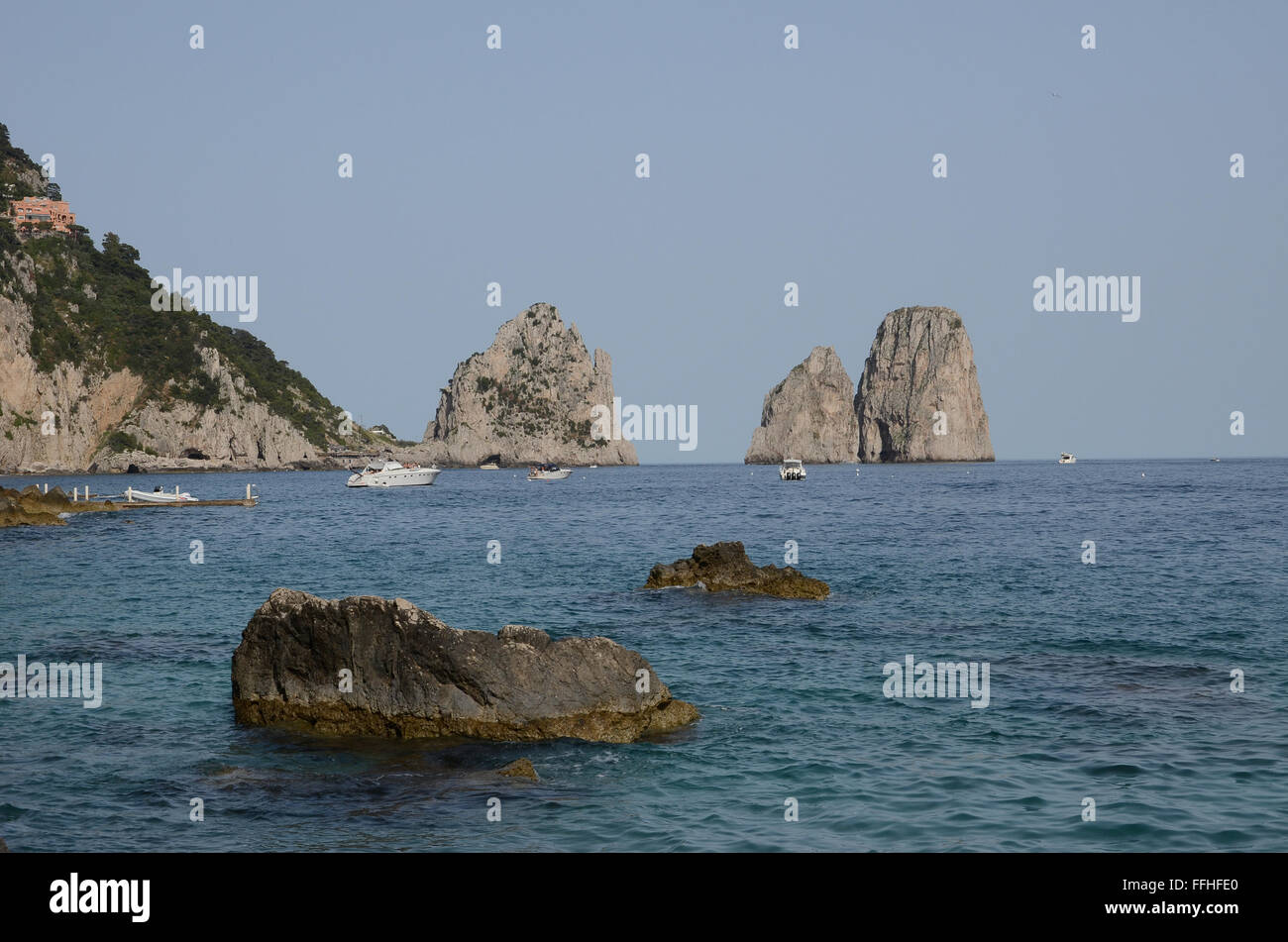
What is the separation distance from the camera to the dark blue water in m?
13.4

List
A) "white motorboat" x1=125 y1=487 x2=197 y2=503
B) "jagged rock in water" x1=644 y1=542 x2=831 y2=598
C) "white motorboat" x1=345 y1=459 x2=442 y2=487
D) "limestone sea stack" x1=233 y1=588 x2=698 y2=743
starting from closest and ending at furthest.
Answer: "limestone sea stack" x1=233 y1=588 x2=698 y2=743 < "jagged rock in water" x1=644 y1=542 x2=831 y2=598 < "white motorboat" x1=125 y1=487 x2=197 y2=503 < "white motorboat" x1=345 y1=459 x2=442 y2=487

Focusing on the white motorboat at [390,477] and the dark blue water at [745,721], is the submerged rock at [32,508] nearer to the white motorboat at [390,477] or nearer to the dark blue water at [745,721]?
the dark blue water at [745,721]

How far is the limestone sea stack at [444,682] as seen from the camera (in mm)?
17891

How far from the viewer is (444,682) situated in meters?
18.1

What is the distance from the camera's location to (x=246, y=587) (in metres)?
39.7

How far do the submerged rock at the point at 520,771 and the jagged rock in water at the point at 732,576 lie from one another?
20.9 metres

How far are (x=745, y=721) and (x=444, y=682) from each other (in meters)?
5.18

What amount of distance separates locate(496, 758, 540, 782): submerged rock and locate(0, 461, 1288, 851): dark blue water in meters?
0.24

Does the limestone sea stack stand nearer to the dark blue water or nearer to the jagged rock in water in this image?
the dark blue water

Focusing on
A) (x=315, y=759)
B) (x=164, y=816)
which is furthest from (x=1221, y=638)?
(x=164, y=816)

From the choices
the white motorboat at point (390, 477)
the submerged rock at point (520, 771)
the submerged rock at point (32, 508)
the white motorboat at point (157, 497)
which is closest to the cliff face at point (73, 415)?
the white motorboat at point (390, 477)

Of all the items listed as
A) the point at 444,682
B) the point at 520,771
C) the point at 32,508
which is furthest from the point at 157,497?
the point at 520,771

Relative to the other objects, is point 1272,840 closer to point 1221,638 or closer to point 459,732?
point 459,732

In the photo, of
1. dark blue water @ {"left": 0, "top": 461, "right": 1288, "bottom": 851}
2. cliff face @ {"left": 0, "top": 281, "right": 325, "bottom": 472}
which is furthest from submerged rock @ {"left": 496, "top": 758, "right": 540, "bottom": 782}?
cliff face @ {"left": 0, "top": 281, "right": 325, "bottom": 472}
